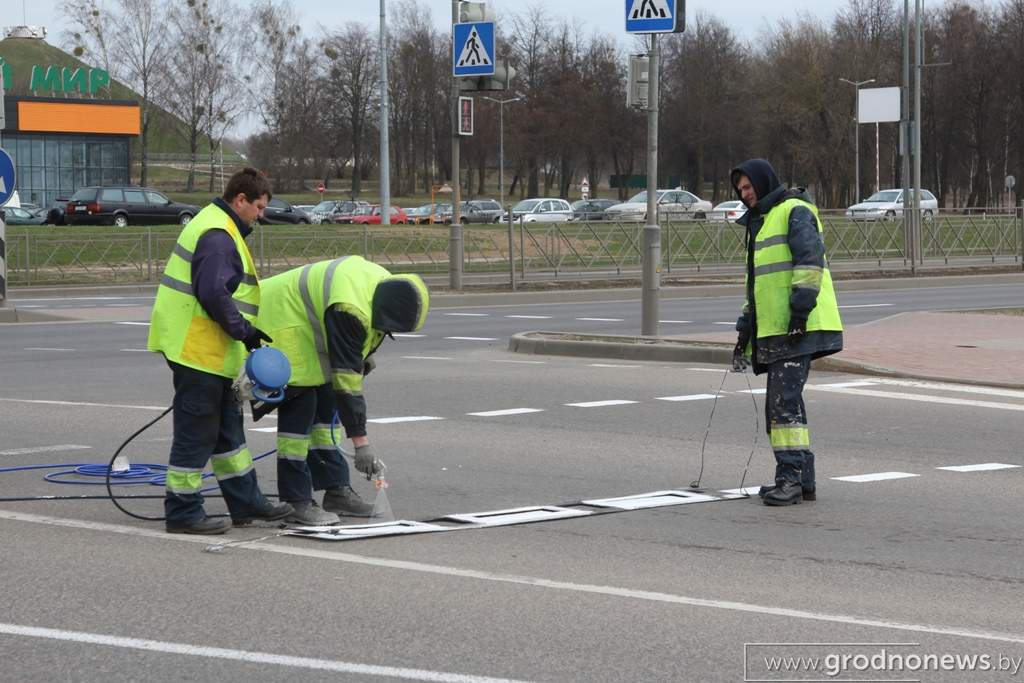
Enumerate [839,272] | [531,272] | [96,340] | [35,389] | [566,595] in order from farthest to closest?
[839,272]
[531,272]
[96,340]
[35,389]
[566,595]

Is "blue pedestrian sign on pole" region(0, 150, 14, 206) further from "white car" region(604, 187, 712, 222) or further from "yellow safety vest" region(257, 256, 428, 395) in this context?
"white car" region(604, 187, 712, 222)

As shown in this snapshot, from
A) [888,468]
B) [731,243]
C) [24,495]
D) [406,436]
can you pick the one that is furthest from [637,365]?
[731,243]

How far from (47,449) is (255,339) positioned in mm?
3406

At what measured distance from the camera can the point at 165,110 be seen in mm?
86000

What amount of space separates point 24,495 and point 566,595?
11.9 ft

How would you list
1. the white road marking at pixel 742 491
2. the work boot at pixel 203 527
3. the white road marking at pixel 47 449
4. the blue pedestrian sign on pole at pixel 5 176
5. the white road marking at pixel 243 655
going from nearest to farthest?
the white road marking at pixel 243 655, the work boot at pixel 203 527, the white road marking at pixel 742 491, the white road marking at pixel 47 449, the blue pedestrian sign on pole at pixel 5 176

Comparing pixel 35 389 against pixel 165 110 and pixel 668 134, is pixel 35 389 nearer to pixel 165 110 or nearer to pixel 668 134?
pixel 165 110

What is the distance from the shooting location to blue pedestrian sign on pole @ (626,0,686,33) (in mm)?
16031

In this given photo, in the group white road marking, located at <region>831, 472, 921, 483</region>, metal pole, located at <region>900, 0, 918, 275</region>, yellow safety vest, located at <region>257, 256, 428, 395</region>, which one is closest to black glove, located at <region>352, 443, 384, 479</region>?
yellow safety vest, located at <region>257, 256, 428, 395</region>

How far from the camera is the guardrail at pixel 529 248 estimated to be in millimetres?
31078

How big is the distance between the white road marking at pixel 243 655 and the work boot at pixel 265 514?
1874 millimetres

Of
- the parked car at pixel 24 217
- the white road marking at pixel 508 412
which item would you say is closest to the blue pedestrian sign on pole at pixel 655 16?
the white road marking at pixel 508 412

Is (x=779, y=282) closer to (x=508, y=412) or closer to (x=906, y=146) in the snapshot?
(x=508, y=412)

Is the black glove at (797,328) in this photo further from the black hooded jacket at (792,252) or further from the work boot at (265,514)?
the work boot at (265,514)
